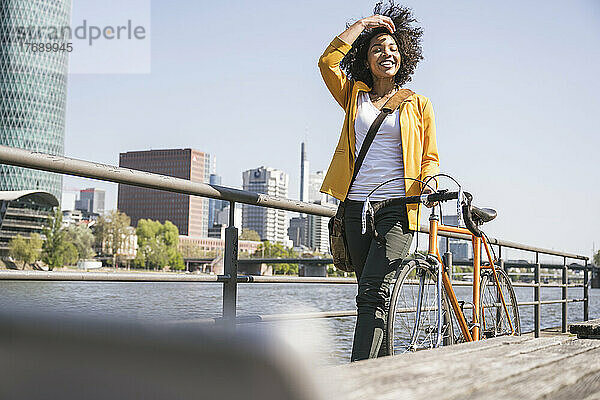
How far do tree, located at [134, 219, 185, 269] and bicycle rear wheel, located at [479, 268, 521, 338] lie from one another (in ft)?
187

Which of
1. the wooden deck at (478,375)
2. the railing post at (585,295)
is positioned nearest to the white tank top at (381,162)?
the wooden deck at (478,375)

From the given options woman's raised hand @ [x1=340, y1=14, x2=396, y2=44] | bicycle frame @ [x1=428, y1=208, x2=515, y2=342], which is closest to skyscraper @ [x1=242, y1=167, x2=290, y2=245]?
bicycle frame @ [x1=428, y1=208, x2=515, y2=342]

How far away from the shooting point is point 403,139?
2.58m

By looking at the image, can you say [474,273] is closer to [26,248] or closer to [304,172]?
[26,248]

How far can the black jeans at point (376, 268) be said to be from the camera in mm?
2406

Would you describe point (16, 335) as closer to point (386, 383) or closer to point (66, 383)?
point (66, 383)

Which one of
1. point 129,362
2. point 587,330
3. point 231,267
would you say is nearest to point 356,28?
point 231,267

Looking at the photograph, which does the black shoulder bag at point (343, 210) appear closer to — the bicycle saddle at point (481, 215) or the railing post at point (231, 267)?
the railing post at point (231, 267)

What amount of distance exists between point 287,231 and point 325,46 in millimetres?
107308

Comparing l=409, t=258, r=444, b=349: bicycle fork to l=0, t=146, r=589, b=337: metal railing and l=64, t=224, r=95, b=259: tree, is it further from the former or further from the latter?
l=64, t=224, r=95, b=259: tree

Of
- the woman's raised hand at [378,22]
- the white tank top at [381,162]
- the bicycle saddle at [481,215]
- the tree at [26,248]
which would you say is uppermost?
the woman's raised hand at [378,22]

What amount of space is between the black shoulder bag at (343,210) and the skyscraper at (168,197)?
71.7 metres

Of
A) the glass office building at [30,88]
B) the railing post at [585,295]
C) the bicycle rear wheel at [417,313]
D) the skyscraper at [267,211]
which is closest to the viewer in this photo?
the bicycle rear wheel at [417,313]

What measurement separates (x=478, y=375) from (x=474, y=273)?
2.66m
